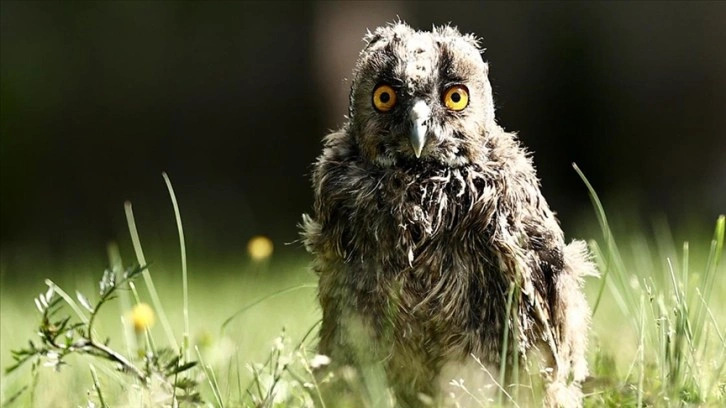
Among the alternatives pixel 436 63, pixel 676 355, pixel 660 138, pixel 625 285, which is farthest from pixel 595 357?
pixel 660 138

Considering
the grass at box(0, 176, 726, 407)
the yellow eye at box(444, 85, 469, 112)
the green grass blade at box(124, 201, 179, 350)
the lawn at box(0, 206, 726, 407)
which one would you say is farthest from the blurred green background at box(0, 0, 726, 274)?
the yellow eye at box(444, 85, 469, 112)

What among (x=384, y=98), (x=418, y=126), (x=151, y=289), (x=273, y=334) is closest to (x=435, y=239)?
(x=418, y=126)

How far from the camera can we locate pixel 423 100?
9.72 ft

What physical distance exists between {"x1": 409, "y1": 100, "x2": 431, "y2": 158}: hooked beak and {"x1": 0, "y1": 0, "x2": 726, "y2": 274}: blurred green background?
429cm

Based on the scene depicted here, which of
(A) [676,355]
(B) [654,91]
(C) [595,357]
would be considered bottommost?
(C) [595,357]

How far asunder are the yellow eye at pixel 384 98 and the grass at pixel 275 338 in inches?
24.3

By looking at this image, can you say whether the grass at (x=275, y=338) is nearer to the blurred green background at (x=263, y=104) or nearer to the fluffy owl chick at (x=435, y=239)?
the fluffy owl chick at (x=435, y=239)

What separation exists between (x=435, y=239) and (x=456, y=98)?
0.40 metres

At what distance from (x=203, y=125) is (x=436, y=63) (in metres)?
5.71

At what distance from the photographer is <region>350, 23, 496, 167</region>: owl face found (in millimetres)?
2973

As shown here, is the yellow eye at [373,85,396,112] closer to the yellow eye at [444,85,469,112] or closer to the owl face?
the owl face

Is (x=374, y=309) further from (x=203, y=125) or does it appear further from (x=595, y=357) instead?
(x=203, y=125)

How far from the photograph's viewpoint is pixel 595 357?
3.60 meters

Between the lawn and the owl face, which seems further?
the owl face
